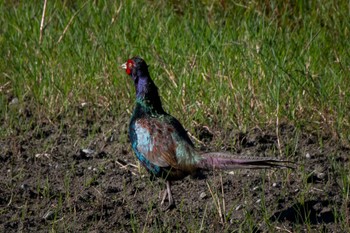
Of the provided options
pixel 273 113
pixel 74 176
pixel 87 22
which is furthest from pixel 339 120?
pixel 87 22

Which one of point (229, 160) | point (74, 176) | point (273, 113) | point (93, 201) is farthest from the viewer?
point (273, 113)

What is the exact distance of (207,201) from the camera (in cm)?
580

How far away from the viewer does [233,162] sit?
211 inches

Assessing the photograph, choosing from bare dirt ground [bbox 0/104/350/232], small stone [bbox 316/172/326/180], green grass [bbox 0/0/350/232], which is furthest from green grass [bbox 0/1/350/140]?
small stone [bbox 316/172/326/180]

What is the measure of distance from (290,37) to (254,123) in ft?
3.90

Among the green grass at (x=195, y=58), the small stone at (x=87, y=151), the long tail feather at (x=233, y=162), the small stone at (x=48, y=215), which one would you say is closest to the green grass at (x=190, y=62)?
the green grass at (x=195, y=58)

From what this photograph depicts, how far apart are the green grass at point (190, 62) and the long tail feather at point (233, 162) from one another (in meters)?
0.37

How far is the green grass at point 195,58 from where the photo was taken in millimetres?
6652

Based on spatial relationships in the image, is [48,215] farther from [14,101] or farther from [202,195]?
[14,101]

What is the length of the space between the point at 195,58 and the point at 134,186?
49.2 inches

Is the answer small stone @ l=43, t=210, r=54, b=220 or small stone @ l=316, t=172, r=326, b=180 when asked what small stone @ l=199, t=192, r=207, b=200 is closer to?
small stone @ l=316, t=172, r=326, b=180

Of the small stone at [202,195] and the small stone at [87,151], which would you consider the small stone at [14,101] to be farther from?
the small stone at [202,195]

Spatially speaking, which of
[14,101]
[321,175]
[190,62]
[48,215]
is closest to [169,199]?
[48,215]

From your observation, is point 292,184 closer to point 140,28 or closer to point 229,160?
point 229,160
